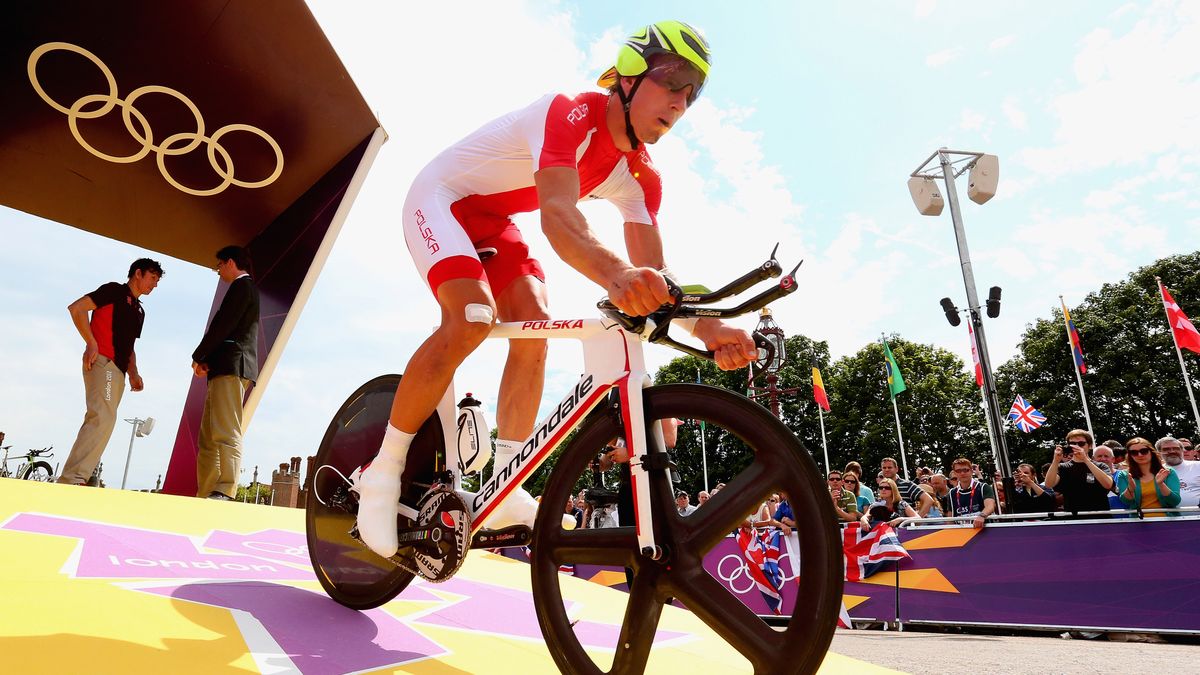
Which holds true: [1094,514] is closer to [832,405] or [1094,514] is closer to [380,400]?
[380,400]

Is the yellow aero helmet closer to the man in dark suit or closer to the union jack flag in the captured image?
the man in dark suit

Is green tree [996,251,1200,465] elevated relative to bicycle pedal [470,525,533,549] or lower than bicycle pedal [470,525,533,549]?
elevated

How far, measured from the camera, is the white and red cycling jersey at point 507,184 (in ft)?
7.80

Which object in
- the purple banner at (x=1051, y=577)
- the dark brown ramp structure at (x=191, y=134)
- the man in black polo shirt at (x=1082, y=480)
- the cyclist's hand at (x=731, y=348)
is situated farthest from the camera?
the dark brown ramp structure at (x=191, y=134)

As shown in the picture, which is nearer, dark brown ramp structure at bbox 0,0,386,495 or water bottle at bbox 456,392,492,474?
water bottle at bbox 456,392,492,474

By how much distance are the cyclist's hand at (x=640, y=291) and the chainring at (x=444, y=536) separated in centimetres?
102

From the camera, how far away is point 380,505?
2.46m

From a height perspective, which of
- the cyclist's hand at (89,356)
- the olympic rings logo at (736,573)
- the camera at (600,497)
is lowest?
the olympic rings logo at (736,573)

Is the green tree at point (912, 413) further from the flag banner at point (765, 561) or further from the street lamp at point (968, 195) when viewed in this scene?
the flag banner at point (765, 561)

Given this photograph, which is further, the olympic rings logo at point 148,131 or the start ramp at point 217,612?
the olympic rings logo at point 148,131

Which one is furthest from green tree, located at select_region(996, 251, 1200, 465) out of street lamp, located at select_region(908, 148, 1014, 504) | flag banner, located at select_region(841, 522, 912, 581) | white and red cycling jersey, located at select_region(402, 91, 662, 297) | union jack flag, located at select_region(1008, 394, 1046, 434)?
white and red cycling jersey, located at select_region(402, 91, 662, 297)

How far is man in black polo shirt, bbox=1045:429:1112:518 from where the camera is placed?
285 inches

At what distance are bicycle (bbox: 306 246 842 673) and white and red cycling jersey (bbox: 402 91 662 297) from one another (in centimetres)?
39

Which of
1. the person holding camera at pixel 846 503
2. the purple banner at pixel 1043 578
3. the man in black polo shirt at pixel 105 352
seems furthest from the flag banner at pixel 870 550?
the man in black polo shirt at pixel 105 352
